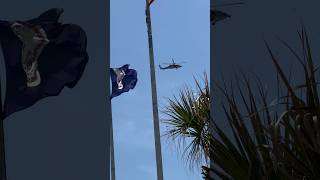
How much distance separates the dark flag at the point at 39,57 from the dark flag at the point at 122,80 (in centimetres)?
699

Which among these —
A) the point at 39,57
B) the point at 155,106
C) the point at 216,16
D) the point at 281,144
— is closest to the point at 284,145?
the point at 281,144

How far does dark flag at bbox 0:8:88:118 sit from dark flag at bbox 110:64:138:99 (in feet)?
22.9

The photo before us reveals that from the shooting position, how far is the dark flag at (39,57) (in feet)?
44.5

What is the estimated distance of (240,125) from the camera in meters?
2.89

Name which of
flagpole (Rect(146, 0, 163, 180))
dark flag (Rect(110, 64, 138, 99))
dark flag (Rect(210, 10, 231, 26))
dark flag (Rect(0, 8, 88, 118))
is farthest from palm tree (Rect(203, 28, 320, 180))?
dark flag (Rect(110, 64, 138, 99))

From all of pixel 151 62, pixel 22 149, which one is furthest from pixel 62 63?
pixel 151 62

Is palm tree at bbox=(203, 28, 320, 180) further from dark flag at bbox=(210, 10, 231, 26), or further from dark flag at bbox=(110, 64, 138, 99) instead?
dark flag at bbox=(110, 64, 138, 99)

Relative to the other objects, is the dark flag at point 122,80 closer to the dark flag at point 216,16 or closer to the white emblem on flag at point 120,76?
the white emblem on flag at point 120,76

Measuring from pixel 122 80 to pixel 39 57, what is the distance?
7.55 meters

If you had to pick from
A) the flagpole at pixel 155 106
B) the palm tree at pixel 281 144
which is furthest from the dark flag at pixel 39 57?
the palm tree at pixel 281 144

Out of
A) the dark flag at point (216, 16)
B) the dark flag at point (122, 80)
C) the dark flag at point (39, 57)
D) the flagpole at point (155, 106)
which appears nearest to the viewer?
the dark flag at point (216, 16)

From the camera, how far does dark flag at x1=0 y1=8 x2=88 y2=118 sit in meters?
13.6

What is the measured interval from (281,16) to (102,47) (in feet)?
16.2

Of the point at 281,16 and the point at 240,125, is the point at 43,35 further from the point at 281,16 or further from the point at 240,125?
the point at 240,125
